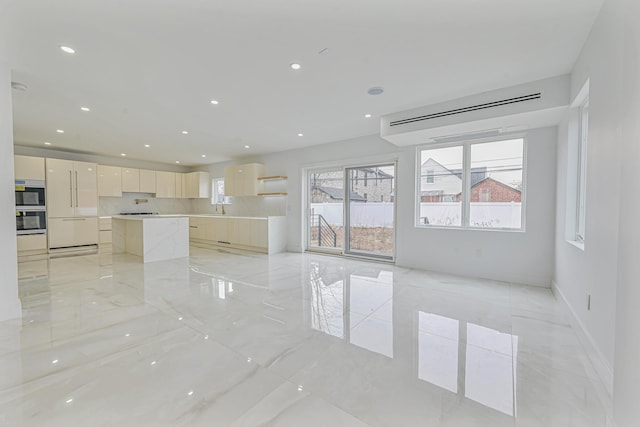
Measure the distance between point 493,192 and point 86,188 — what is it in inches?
348

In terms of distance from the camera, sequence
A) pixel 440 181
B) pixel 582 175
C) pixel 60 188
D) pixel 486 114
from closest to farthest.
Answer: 1. pixel 582 175
2. pixel 486 114
3. pixel 440 181
4. pixel 60 188

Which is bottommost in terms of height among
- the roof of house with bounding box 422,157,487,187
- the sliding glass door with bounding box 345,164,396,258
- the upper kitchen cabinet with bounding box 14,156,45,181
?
the sliding glass door with bounding box 345,164,396,258

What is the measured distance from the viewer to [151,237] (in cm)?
558

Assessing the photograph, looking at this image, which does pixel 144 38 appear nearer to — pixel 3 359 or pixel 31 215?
pixel 3 359

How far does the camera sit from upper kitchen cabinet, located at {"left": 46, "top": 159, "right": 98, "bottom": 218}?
6141 millimetres

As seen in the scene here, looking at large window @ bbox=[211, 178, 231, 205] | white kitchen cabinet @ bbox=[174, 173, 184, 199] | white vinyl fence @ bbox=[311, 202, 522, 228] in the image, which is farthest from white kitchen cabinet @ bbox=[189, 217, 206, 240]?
white vinyl fence @ bbox=[311, 202, 522, 228]

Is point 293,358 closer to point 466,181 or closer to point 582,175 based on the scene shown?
point 582,175

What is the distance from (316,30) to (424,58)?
1.14m

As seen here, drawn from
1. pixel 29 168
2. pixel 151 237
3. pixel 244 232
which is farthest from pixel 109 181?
pixel 244 232

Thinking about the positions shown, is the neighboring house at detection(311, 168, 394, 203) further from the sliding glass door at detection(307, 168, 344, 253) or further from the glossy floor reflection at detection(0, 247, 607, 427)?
the glossy floor reflection at detection(0, 247, 607, 427)

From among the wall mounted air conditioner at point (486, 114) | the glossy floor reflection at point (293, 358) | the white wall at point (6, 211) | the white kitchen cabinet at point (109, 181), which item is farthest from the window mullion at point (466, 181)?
the white kitchen cabinet at point (109, 181)

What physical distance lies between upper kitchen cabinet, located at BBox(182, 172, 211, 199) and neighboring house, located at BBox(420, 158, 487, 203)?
6734mm

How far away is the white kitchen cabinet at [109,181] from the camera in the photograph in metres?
7.04

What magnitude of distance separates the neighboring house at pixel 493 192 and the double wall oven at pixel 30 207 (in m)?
8.71
